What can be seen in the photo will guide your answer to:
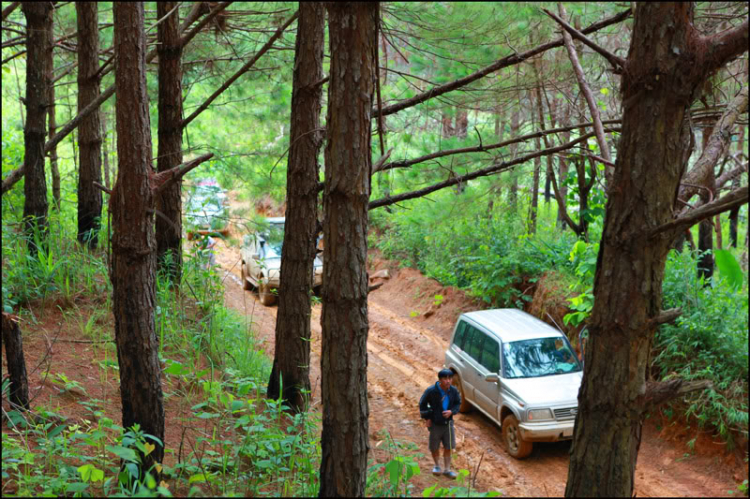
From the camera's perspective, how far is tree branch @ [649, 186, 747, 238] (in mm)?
3123

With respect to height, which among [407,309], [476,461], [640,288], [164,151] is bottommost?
[476,461]

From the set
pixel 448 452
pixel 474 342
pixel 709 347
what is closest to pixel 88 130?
pixel 474 342

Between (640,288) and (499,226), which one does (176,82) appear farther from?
(499,226)

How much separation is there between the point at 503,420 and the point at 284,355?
375 centimetres

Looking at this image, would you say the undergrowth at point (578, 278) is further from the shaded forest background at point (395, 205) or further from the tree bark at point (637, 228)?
the tree bark at point (637, 228)

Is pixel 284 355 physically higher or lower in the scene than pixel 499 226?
lower

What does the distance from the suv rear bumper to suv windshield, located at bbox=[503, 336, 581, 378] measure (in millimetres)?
→ 960

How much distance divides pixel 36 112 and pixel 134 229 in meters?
4.27

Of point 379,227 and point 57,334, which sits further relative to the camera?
point 379,227

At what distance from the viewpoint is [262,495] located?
4754 mm

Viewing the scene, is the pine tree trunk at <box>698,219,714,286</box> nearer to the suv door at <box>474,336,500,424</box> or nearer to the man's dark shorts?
the suv door at <box>474,336,500,424</box>

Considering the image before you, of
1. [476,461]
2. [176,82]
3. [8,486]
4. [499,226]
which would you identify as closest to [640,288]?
[8,486]

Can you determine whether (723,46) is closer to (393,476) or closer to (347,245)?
(347,245)

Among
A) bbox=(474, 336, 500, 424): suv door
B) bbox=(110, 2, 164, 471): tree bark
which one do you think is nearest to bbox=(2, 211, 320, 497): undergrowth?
bbox=(110, 2, 164, 471): tree bark
